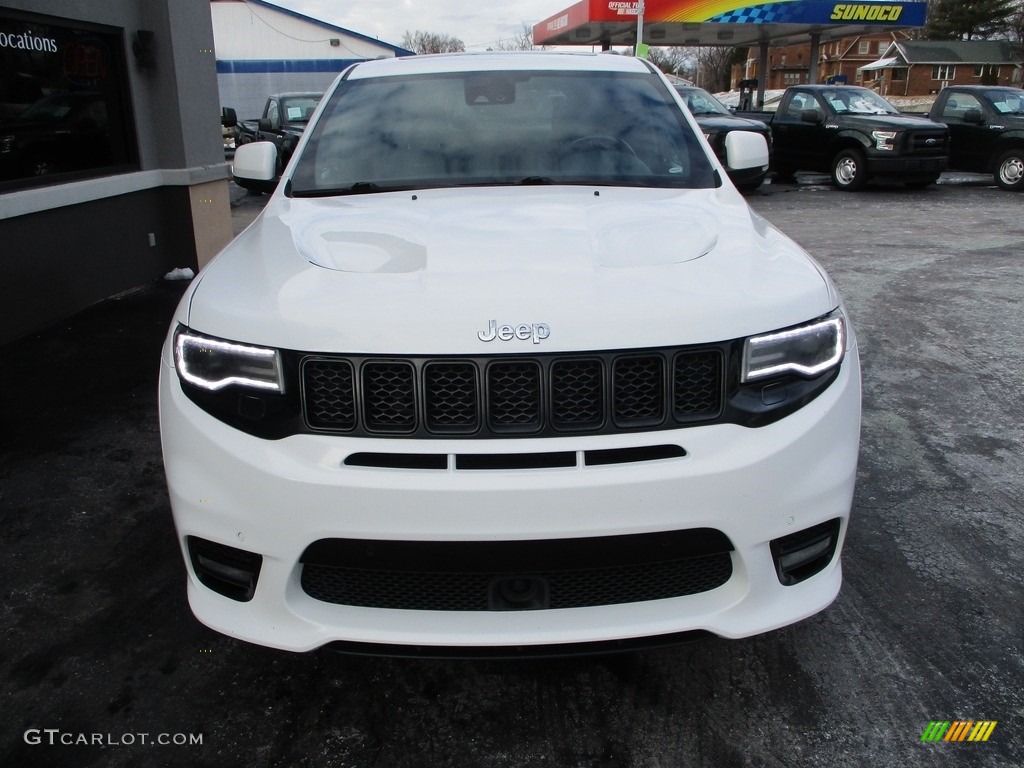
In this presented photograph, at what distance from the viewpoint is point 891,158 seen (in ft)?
45.9

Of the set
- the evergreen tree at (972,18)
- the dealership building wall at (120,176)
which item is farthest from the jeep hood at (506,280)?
the evergreen tree at (972,18)

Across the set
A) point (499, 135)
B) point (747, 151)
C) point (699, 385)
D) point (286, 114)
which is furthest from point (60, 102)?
point (286, 114)

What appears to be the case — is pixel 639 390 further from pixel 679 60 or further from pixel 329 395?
pixel 679 60

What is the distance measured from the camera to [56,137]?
21.4ft

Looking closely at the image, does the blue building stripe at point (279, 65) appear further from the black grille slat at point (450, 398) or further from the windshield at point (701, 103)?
the black grille slat at point (450, 398)

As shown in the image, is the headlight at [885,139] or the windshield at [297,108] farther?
the windshield at [297,108]

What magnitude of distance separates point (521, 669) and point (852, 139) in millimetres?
14122

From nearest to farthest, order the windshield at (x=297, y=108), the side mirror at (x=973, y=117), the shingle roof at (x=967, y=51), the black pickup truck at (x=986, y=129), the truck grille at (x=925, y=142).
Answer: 1. the truck grille at (x=925, y=142)
2. the black pickup truck at (x=986, y=129)
3. the side mirror at (x=973, y=117)
4. the windshield at (x=297, y=108)
5. the shingle roof at (x=967, y=51)

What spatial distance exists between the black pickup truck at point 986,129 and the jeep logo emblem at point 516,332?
15.5 m

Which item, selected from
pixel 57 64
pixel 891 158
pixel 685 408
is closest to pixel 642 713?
pixel 685 408

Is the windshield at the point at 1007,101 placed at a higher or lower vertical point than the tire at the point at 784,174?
higher

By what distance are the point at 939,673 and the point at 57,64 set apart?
22.9 feet

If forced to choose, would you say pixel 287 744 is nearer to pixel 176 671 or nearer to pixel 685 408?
pixel 176 671

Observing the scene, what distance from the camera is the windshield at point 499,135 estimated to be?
126 inches
